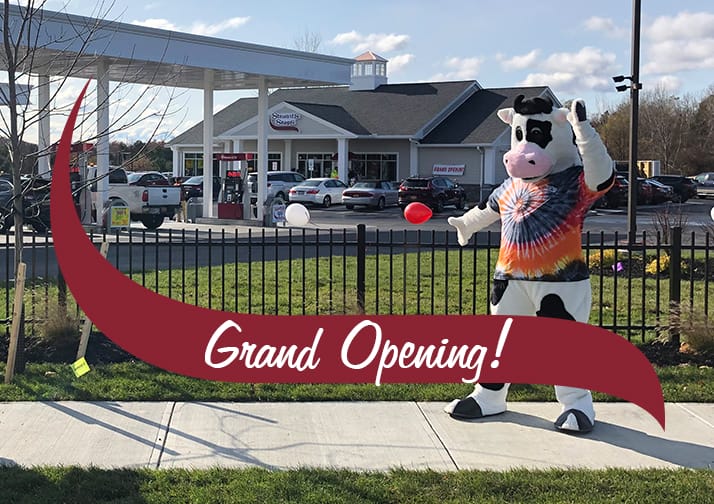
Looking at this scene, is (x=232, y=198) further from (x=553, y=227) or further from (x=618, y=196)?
(x=553, y=227)

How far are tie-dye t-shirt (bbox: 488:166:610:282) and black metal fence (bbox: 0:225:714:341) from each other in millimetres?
1915

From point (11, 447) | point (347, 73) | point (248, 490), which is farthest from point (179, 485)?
point (347, 73)

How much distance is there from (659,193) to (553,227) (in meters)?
37.7

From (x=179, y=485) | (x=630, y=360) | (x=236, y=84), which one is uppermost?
(x=236, y=84)

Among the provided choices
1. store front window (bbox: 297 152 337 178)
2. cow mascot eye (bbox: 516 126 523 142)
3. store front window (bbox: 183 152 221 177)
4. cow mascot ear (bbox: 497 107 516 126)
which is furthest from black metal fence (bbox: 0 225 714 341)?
store front window (bbox: 183 152 221 177)

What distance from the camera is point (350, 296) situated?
9.48 m

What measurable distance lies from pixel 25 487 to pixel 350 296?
16.0 ft

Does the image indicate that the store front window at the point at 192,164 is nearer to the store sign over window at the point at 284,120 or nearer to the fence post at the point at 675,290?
the store sign over window at the point at 284,120

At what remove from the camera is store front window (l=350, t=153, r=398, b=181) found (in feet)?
150

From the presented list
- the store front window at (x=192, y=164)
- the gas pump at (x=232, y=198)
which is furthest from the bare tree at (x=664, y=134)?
the gas pump at (x=232, y=198)

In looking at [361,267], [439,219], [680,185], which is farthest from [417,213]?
[680,185]

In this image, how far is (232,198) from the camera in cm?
2731

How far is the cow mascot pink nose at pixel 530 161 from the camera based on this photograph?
624 centimetres

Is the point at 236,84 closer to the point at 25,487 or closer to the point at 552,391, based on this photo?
the point at 552,391
